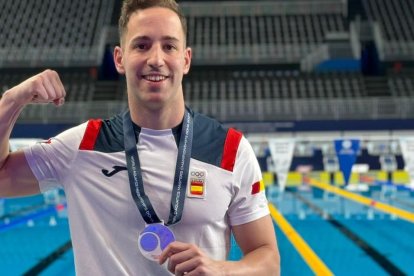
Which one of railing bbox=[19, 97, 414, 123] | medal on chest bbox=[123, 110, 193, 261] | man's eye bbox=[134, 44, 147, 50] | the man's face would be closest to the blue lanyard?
medal on chest bbox=[123, 110, 193, 261]

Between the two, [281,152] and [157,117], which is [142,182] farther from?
[281,152]

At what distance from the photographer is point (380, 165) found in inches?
535

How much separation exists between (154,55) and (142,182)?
324mm

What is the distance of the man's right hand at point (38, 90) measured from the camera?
51.5 inches

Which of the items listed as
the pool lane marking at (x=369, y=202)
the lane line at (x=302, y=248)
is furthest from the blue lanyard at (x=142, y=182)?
the pool lane marking at (x=369, y=202)

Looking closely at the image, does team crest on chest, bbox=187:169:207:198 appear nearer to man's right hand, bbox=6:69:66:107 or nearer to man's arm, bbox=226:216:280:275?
man's arm, bbox=226:216:280:275

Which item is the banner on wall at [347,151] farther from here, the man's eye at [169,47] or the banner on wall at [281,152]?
the man's eye at [169,47]

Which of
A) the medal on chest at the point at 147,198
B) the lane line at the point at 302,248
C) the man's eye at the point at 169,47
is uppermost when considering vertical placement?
the man's eye at the point at 169,47

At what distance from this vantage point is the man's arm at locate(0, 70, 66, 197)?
1313 millimetres

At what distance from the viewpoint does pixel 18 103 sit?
132cm

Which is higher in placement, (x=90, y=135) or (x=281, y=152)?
(x=281, y=152)

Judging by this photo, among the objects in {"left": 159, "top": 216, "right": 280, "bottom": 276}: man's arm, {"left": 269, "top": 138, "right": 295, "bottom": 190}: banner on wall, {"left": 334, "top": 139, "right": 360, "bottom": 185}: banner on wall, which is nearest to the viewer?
{"left": 159, "top": 216, "right": 280, "bottom": 276}: man's arm

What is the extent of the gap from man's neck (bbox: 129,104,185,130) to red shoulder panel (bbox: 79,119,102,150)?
0.11 meters

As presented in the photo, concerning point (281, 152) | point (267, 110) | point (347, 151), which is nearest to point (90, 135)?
point (347, 151)
